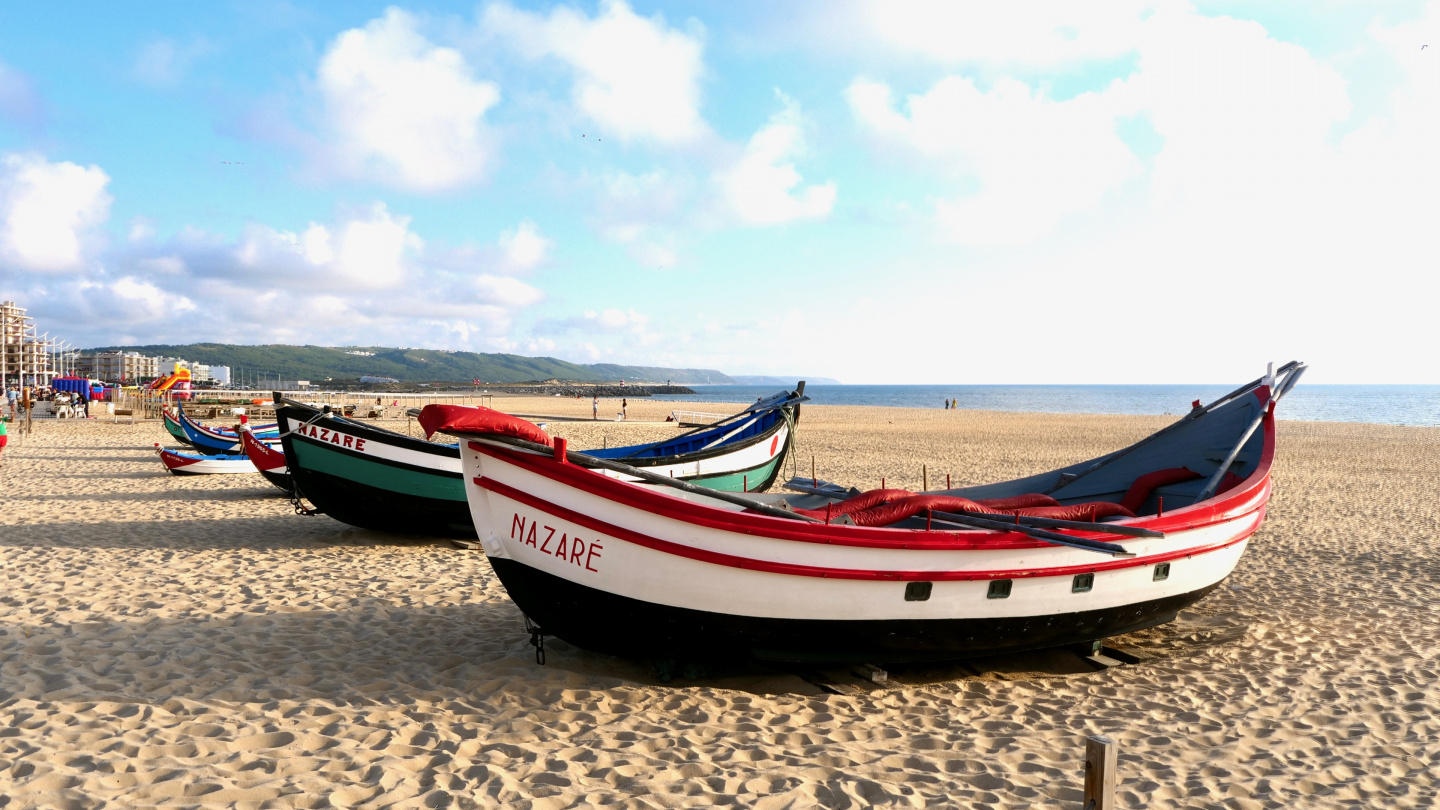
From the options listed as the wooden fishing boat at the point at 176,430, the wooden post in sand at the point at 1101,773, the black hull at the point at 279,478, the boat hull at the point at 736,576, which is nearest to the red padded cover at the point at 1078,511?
the boat hull at the point at 736,576

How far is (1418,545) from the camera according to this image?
10.9 metres

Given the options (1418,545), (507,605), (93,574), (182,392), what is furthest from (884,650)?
(182,392)

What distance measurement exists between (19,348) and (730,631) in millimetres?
113384

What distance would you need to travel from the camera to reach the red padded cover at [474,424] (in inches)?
192

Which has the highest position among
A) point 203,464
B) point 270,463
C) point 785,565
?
point 785,565

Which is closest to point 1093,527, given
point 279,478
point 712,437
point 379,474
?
point 712,437

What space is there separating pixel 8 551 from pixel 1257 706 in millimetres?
12879

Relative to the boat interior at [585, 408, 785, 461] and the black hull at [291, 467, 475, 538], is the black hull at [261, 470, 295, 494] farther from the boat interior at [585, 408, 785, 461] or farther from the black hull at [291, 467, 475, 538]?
the boat interior at [585, 408, 785, 461]

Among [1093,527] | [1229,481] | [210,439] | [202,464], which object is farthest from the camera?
[210,439]

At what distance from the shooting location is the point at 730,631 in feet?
16.8

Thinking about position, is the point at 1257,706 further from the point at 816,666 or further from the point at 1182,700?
the point at 816,666

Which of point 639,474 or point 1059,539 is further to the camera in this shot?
point 1059,539

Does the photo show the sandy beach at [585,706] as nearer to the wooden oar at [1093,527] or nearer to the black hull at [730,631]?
the black hull at [730,631]

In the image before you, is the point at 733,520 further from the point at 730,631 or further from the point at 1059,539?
the point at 1059,539
